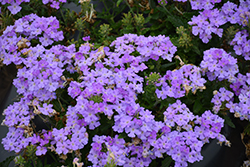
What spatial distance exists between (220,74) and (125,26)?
3.83ft

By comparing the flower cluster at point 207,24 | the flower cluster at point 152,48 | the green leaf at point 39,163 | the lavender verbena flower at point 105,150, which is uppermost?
the flower cluster at point 207,24

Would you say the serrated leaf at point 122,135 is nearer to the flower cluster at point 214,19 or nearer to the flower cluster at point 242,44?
the flower cluster at point 214,19

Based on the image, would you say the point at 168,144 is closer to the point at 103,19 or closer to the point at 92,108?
the point at 92,108

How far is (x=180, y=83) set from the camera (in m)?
2.08

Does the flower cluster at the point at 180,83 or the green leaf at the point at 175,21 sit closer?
the flower cluster at the point at 180,83

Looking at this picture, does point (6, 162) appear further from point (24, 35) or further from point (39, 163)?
point (24, 35)

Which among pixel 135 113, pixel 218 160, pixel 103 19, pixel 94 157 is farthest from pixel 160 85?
pixel 103 19

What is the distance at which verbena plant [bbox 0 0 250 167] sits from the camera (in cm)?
192

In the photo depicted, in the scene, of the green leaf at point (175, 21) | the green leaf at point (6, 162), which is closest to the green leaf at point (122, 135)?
the green leaf at point (6, 162)

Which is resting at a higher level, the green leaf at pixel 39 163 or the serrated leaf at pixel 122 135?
the serrated leaf at pixel 122 135

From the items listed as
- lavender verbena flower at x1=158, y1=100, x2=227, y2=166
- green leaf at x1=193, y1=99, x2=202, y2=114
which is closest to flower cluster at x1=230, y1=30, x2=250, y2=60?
green leaf at x1=193, y1=99, x2=202, y2=114

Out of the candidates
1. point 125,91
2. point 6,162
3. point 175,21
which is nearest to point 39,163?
point 6,162

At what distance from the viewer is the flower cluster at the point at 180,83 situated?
2.08 meters

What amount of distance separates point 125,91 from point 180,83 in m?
0.43
